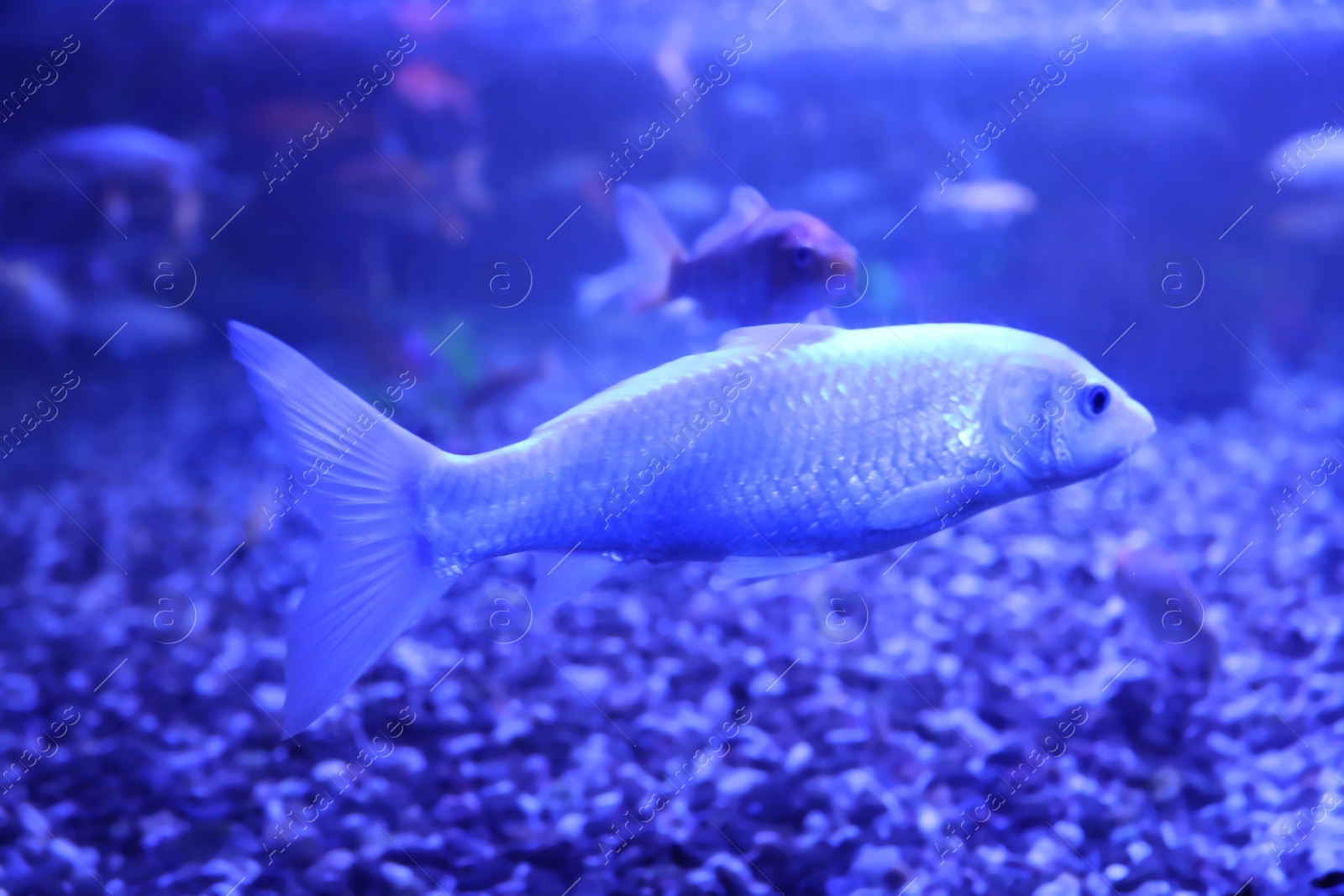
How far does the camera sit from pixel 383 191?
17.5ft

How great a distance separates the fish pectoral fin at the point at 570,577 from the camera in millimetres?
1287

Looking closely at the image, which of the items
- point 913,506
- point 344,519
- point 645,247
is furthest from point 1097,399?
point 344,519

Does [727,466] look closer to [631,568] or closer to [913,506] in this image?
[913,506]

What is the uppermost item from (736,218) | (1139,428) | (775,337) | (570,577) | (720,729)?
(736,218)

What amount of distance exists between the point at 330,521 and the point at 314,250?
7.55 m

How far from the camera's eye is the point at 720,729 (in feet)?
6.84

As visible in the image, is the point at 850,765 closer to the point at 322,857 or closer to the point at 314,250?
the point at 322,857

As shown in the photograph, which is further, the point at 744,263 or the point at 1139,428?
the point at 744,263

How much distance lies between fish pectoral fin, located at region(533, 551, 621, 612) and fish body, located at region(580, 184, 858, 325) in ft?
2.07

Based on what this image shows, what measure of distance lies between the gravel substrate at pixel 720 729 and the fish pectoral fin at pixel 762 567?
722 millimetres

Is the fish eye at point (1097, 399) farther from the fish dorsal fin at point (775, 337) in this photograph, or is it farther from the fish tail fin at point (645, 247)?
the fish tail fin at point (645, 247)

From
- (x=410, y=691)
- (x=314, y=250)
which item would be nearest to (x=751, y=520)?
(x=410, y=691)

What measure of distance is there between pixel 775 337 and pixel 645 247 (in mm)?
479

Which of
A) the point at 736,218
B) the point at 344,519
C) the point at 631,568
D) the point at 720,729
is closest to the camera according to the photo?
the point at 344,519
